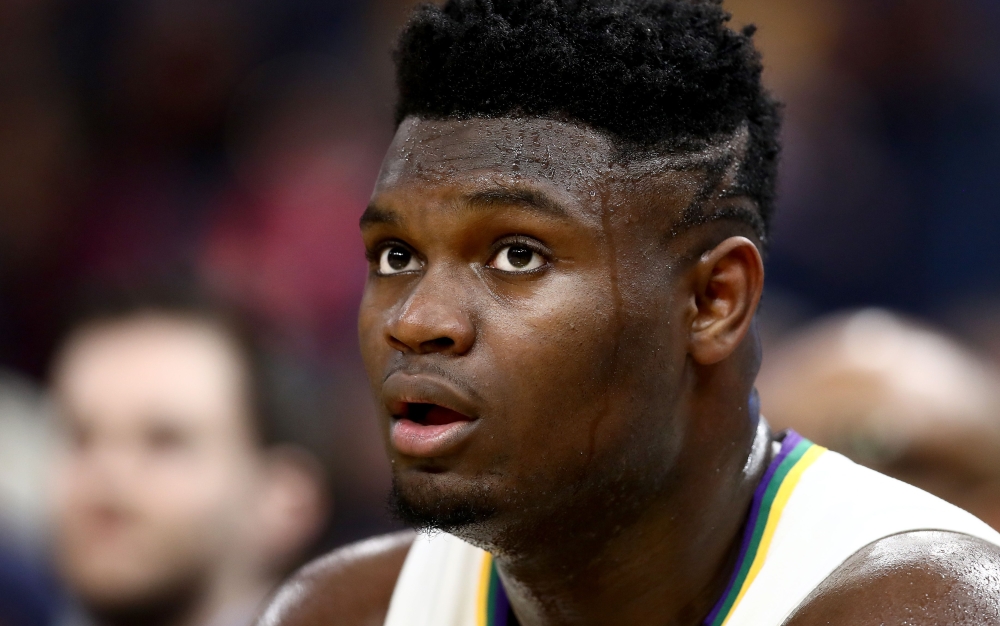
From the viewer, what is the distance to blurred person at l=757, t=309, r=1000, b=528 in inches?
168

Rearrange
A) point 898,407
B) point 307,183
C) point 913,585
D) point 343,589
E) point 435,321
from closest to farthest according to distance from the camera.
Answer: point 913,585
point 435,321
point 343,589
point 898,407
point 307,183

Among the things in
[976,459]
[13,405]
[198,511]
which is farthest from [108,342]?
[976,459]

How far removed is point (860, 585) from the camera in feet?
7.36

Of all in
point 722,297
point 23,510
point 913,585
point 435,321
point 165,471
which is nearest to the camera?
point 913,585

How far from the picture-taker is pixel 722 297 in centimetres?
256

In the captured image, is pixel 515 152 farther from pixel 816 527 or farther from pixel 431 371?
pixel 816 527

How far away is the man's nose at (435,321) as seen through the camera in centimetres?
Result: 230

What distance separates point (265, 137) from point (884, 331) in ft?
12.6

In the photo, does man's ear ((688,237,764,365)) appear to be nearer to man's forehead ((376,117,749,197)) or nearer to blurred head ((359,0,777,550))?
blurred head ((359,0,777,550))

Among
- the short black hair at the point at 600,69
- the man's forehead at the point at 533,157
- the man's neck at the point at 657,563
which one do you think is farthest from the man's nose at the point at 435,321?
the man's neck at the point at 657,563

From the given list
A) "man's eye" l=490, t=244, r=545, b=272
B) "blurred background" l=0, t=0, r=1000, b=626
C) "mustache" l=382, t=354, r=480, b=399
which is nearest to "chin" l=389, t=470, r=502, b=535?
"mustache" l=382, t=354, r=480, b=399

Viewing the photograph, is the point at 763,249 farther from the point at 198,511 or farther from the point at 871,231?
the point at 871,231

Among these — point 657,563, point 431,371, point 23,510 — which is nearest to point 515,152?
point 431,371

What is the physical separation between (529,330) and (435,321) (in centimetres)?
18
